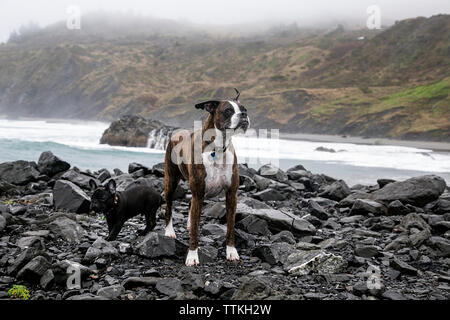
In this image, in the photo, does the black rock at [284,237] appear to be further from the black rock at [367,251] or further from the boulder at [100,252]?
the boulder at [100,252]

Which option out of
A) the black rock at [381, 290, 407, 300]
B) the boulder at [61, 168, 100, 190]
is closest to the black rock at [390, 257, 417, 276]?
the black rock at [381, 290, 407, 300]

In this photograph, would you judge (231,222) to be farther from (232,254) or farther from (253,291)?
(253,291)

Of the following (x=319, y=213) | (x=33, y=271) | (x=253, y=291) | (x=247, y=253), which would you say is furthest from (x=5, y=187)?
(x=253, y=291)

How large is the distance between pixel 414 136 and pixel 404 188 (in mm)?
49585

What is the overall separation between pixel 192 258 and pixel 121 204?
6.13 feet

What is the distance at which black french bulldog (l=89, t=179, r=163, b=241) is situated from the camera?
258 inches

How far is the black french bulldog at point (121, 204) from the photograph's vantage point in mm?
6555

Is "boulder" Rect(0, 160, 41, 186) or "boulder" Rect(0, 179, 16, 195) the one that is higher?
"boulder" Rect(0, 160, 41, 186)

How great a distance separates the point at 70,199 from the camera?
8.59 m

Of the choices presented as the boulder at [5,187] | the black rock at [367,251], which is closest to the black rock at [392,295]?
the black rock at [367,251]

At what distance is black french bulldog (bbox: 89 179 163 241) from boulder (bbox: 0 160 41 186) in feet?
18.2

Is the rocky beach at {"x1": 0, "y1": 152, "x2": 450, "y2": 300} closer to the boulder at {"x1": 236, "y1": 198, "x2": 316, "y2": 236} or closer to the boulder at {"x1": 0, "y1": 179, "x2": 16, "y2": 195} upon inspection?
the boulder at {"x1": 236, "y1": 198, "x2": 316, "y2": 236}

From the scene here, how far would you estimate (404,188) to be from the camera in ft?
32.3

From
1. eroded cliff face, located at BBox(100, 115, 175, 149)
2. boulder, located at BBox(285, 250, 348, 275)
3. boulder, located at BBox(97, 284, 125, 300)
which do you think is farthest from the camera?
eroded cliff face, located at BBox(100, 115, 175, 149)
